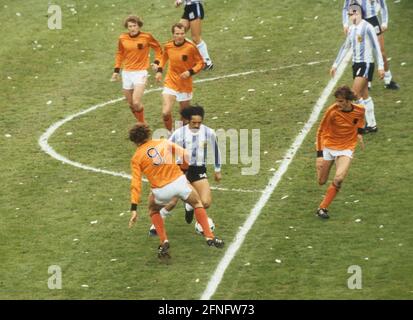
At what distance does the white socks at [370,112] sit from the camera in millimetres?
24500

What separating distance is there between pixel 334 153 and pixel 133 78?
18.3 ft

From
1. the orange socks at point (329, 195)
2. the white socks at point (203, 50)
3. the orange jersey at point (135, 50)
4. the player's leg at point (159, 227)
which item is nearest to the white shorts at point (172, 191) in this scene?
the player's leg at point (159, 227)

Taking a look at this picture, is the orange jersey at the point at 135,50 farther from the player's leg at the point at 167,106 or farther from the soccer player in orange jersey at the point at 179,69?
the player's leg at the point at 167,106

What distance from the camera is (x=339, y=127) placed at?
70.0 feet

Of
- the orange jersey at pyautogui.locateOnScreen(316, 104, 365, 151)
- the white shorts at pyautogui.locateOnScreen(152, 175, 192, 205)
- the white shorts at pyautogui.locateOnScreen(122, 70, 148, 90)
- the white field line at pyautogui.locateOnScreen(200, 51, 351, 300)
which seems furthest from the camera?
the white shorts at pyautogui.locateOnScreen(122, 70, 148, 90)

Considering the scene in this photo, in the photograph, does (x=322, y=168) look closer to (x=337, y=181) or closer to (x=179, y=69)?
(x=337, y=181)

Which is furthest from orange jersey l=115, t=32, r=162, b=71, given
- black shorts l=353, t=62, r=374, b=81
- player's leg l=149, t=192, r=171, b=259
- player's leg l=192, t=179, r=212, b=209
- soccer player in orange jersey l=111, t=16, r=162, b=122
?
player's leg l=149, t=192, r=171, b=259

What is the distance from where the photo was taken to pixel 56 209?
22203mm

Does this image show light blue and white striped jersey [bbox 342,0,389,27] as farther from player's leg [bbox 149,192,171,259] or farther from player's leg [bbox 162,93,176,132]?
player's leg [bbox 149,192,171,259]

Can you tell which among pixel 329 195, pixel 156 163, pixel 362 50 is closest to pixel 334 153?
pixel 329 195

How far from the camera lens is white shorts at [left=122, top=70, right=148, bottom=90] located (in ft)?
82.7

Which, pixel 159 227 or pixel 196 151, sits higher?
pixel 196 151

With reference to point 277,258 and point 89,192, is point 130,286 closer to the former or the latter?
point 277,258

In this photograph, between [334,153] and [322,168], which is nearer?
[334,153]
